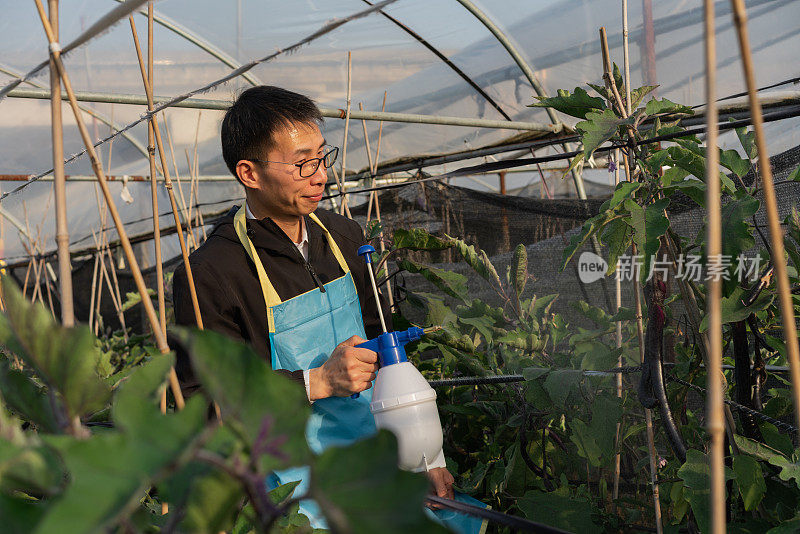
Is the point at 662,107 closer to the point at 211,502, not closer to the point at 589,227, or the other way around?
the point at 589,227

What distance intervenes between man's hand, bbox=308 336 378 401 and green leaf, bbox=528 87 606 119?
508 millimetres

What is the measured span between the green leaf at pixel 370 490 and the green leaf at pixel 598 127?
2.51 feet

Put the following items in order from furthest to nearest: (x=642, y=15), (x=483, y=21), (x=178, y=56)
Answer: (x=178, y=56)
(x=483, y=21)
(x=642, y=15)

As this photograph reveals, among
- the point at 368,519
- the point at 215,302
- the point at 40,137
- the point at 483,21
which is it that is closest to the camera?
the point at 368,519

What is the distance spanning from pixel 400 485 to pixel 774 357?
1497 millimetres

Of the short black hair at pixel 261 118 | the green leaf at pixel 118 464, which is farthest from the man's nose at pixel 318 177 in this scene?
the green leaf at pixel 118 464

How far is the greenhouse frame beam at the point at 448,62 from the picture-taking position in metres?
3.90

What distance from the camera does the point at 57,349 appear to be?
Result: 1.16ft

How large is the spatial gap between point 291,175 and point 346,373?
19.6 inches

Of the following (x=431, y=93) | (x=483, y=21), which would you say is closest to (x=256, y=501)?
(x=483, y=21)

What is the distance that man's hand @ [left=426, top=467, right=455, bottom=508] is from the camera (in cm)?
115

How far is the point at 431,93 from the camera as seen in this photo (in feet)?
14.4

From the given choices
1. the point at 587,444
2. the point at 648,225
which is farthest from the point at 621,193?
the point at 587,444

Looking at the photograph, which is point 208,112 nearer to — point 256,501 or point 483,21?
point 483,21
